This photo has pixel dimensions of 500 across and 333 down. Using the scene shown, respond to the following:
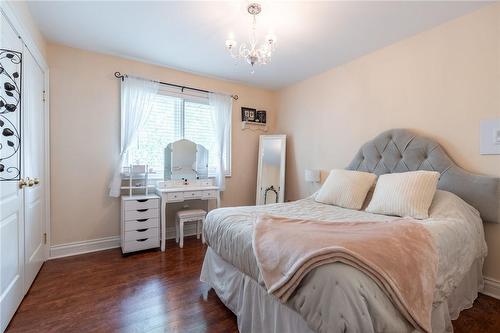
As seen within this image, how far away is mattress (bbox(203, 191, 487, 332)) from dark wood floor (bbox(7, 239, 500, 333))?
42cm

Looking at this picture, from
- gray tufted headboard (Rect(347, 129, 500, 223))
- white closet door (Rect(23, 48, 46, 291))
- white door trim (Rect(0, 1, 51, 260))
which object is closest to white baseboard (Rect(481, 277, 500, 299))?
gray tufted headboard (Rect(347, 129, 500, 223))

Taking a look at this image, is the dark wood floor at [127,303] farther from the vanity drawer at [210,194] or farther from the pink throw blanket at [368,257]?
the vanity drawer at [210,194]

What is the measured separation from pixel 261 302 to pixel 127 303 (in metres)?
1.19

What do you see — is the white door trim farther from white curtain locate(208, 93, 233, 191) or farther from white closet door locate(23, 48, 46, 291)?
white curtain locate(208, 93, 233, 191)

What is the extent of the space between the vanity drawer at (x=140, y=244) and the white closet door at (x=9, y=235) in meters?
1.01

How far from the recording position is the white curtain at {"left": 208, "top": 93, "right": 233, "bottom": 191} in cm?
378

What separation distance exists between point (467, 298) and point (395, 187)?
3.15ft

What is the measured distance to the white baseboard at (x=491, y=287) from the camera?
2.02 metres

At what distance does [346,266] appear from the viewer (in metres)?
1.04

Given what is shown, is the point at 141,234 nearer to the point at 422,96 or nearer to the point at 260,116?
the point at 260,116

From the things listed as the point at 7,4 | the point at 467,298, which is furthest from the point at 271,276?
the point at 7,4

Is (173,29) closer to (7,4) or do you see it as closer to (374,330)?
(7,4)

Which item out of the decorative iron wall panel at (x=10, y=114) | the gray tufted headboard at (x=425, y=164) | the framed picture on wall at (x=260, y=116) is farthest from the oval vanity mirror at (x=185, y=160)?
the gray tufted headboard at (x=425, y=164)

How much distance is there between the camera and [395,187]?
7.11ft
